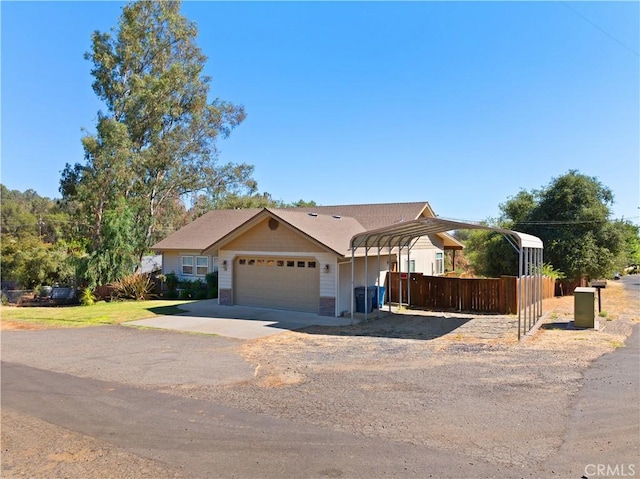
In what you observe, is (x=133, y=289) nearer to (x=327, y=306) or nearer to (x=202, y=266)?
(x=202, y=266)

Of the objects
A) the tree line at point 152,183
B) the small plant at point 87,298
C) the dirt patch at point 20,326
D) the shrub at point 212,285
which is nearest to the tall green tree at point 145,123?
the tree line at point 152,183

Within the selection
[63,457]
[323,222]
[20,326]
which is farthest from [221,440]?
[323,222]

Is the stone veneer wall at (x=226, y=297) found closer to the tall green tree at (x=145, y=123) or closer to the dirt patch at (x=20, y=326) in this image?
the dirt patch at (x=20, y=326)

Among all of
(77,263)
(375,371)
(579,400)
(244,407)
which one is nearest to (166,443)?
(244,407)

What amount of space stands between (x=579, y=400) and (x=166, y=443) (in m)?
6.07

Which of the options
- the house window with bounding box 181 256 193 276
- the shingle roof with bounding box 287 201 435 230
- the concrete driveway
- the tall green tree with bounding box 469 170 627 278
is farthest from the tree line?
the concrete driveway

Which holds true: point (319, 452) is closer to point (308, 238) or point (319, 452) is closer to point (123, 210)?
point (308, 238)

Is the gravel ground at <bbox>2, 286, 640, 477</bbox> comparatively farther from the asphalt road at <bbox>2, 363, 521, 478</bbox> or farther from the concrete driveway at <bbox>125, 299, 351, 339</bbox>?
the concrete driveway at <bbox>125, 299, 351, 339</bbox>

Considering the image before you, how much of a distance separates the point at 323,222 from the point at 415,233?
12.7 feet

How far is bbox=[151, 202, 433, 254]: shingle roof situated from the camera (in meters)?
17.5

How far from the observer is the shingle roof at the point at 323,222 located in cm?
1755

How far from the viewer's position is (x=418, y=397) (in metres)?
7.40

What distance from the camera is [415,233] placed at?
61.1 ft

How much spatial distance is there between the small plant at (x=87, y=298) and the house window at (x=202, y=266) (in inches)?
216
